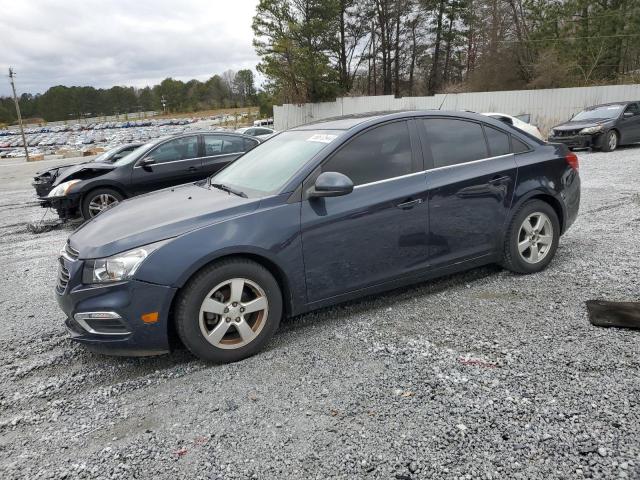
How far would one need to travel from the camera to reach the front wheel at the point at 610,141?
14.6 m

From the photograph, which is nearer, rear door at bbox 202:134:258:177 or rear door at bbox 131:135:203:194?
rear door at bbox 131:135:203:194

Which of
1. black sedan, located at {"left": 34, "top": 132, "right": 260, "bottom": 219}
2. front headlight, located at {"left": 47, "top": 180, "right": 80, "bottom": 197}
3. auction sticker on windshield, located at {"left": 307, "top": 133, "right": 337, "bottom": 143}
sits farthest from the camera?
black sedan, located at {"left": 34, "top": 132, "right": 260, "bottom": 219}

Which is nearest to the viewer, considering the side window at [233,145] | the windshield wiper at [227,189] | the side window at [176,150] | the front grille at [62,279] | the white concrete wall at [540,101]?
the front grille at [62,279]

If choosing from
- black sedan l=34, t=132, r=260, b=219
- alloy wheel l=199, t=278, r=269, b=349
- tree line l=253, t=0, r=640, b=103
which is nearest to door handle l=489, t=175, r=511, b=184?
alloy wheel l=199, t=278, r=269, b=349

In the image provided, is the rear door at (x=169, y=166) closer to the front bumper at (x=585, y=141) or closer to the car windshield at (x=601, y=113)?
the front bumper at (x=585, y=141)

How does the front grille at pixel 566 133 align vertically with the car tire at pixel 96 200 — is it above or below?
above

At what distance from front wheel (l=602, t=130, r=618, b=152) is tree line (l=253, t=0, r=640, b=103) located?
13.9 metres

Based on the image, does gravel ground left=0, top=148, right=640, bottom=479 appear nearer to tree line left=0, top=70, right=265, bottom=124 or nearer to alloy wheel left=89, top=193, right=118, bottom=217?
alloy wheel left=89, top=193, right=118, bottom=217

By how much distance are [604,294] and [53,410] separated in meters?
4.26

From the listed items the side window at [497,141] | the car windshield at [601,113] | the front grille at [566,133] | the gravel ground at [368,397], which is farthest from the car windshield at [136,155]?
the car windshield at [601,113]

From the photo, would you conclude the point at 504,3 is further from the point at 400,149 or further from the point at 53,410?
the point at 53,410

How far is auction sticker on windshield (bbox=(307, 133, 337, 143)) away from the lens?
3865 mm

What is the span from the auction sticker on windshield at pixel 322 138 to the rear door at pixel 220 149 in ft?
16.7

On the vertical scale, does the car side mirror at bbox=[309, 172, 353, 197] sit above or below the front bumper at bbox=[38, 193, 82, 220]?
above
